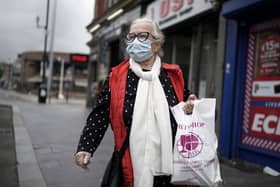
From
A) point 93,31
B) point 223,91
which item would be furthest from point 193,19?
point 93,31

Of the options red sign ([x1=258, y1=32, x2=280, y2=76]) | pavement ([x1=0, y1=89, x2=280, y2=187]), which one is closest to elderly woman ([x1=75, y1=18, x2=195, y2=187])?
pavement ([x1=0, y1=89, x2=280, y2=187])

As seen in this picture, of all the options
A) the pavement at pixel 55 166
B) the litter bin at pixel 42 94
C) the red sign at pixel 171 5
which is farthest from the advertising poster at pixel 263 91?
the litter bin at pixel 42 94

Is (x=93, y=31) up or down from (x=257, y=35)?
up

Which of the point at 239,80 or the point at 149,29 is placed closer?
the point at 149,29

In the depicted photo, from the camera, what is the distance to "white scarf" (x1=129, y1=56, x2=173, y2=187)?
2629 millimetres

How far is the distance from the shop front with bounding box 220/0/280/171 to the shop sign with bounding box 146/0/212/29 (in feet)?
5.00

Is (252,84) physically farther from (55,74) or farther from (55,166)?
(55,74)

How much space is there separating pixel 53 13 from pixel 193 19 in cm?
2730

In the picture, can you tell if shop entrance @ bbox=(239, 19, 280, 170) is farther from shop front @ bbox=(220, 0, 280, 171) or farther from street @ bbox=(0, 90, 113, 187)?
street @ bbox=(0, 90, 113, 187)

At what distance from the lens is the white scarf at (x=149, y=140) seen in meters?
2.63

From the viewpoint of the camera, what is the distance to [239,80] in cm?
816

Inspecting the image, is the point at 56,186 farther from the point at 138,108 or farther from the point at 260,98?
the point at 260,98

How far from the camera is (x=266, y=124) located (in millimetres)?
7434

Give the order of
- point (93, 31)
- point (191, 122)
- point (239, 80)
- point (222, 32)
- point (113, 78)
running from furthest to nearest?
point (93, 31) → point (222, 32) → point (239, 80) → point (113, 78) → point (191, 122)
